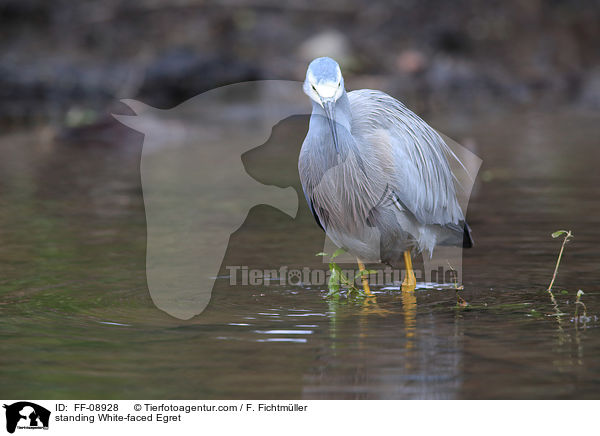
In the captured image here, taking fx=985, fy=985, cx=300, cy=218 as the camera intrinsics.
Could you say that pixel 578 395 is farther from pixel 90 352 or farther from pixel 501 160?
pixel 501 160

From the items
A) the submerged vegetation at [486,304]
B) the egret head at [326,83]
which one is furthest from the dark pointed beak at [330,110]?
the submerged vegetation at [486,304]

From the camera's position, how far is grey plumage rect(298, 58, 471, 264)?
6027 millimetres

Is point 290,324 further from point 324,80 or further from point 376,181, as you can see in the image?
point 324,80

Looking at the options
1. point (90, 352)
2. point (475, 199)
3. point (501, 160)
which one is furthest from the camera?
point (501, 160)

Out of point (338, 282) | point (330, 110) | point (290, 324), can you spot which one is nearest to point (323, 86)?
point (330, 110)

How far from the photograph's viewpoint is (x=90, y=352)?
5.12 meters

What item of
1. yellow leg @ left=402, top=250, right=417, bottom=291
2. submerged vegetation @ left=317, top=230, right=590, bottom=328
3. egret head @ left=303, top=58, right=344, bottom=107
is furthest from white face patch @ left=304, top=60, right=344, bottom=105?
yellow leg @ left=402, top=250, right=417, bottom=291

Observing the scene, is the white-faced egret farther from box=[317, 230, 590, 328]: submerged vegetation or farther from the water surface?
the water surface

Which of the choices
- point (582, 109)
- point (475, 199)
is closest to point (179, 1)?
point (582, 109)

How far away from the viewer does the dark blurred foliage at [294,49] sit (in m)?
20.8

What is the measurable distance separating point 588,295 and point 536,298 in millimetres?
328
